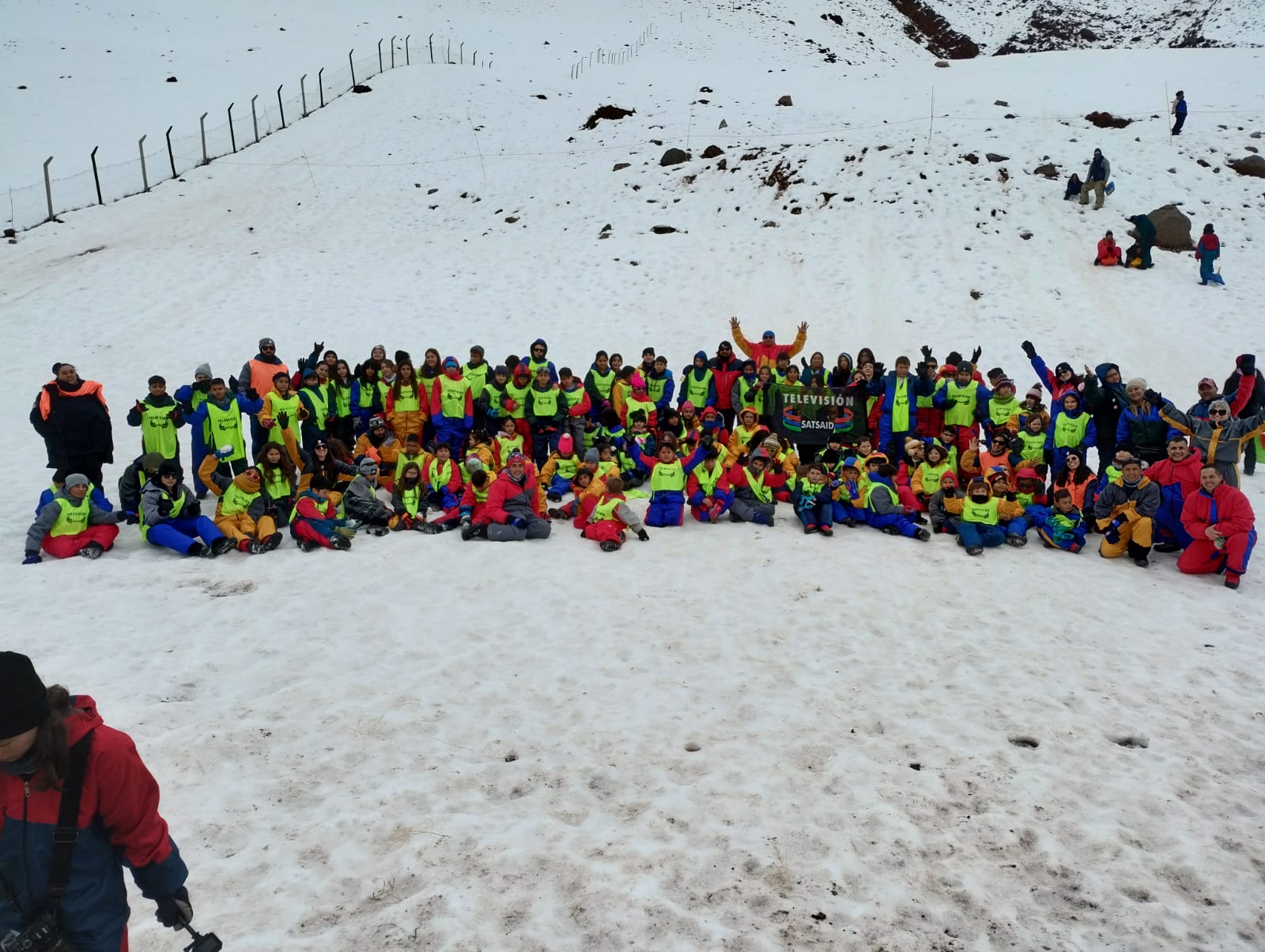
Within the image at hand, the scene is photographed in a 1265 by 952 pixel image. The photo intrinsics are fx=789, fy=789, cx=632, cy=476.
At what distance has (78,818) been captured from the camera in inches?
94.7

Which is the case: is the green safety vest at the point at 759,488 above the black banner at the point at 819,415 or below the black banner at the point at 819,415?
below

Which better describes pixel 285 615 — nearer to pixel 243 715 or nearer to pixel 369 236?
pixel 243 715

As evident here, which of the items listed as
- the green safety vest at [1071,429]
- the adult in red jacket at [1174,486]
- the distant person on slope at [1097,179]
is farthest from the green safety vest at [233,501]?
the distant person on slope at [1097,179]

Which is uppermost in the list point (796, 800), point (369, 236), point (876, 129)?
point (876, 129)

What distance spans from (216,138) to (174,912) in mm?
32443

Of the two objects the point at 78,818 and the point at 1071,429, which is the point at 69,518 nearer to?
the point at 78,818

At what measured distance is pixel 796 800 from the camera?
174 inches

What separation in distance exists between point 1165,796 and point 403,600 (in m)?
5.85

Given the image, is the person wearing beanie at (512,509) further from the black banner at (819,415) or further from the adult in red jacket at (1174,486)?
the adult in red jacket at (1174,486)

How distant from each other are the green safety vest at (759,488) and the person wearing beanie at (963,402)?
285 cm

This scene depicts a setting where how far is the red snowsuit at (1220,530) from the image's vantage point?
7.71 m

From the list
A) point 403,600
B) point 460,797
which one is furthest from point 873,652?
point 403,600

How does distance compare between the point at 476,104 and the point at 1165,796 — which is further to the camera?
the point at 476,104

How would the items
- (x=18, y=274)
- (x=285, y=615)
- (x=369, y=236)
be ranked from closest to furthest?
(x=285, y=615)
(x=18, y=274)
(x=369, y=236)
